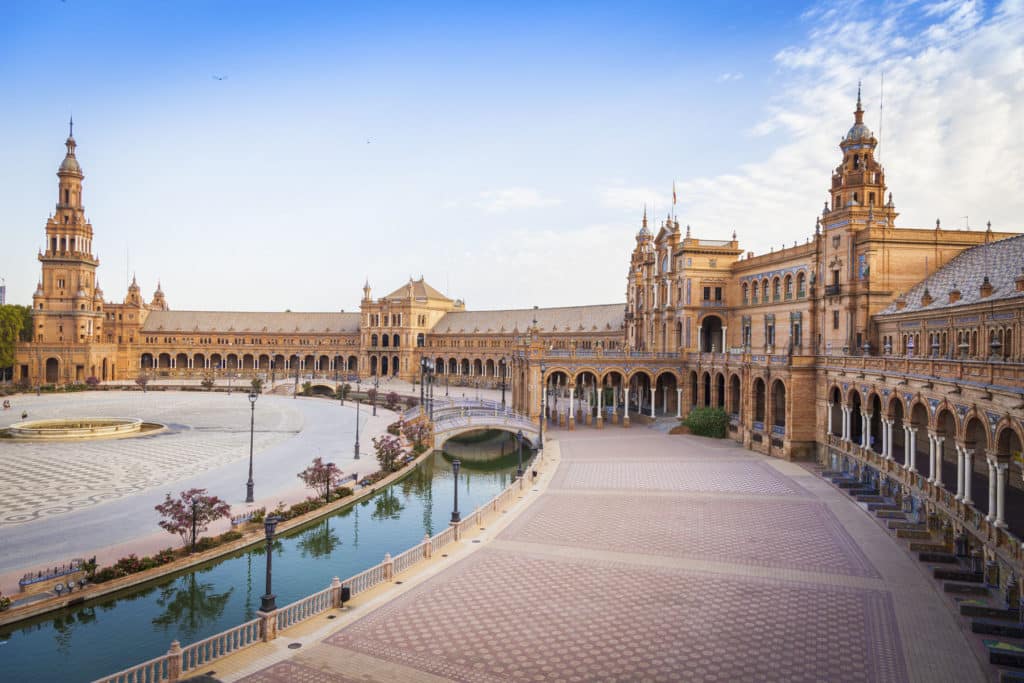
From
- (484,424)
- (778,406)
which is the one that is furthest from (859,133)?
(484,424)

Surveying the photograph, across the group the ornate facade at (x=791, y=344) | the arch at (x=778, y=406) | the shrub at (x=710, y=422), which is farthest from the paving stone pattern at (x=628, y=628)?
the shrub at (x=710, y=422)

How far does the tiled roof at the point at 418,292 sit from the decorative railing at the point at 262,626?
96.1m

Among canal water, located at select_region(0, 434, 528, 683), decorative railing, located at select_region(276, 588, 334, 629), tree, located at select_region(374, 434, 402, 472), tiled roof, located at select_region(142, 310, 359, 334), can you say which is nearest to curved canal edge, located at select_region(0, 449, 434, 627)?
canal water, located at select_region(0, 434, 528, 683)

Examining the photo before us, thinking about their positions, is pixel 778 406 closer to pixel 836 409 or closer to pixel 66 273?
pixel 836 409

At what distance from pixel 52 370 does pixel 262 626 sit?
10776cm

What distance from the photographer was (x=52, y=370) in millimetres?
103812

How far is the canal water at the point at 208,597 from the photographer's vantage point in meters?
18.6

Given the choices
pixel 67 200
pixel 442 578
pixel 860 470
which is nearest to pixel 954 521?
pixel 860 470

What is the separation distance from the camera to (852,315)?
45.7 m

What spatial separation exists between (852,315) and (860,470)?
13.5 meters

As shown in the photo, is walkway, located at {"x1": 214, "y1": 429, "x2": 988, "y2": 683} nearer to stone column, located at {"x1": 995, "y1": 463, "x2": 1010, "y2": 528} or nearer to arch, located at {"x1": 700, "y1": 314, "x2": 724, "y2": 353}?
stone column, located at {"x1": 995, "y1": 463, "x2": 1010, "y2": 528}

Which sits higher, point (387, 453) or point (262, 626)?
point (387, 453)

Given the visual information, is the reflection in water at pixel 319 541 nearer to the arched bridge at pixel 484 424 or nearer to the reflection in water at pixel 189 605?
the reflection in water at pixel 189 605

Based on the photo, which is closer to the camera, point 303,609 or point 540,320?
point 303,609
